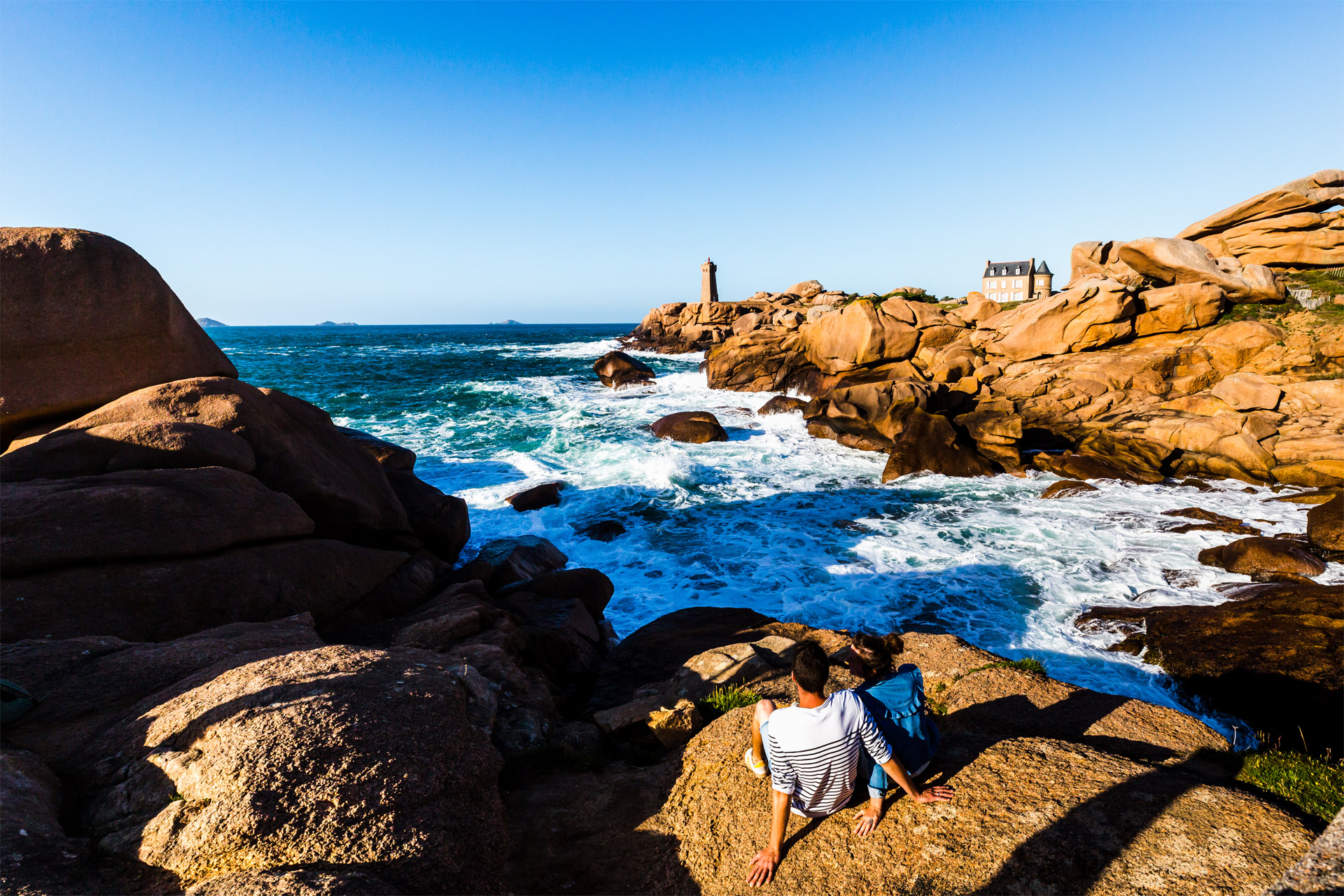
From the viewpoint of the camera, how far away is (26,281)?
9.46 m

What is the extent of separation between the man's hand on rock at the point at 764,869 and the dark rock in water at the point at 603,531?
42.0 feet

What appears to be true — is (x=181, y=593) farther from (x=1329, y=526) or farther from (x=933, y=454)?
(x=1329, y=526)

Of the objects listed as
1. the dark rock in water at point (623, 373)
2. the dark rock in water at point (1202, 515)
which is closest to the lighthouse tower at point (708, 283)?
the dark rock in water at point (623, 373)

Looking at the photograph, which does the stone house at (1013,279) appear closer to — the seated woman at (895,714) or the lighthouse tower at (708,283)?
the lighthouse tower at (708,283)

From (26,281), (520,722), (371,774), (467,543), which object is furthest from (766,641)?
(26,281)

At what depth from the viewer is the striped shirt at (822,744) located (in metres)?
4.05

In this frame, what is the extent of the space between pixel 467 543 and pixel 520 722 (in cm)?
990

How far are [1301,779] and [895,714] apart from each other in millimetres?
3268

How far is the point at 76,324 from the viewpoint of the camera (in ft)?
32.1

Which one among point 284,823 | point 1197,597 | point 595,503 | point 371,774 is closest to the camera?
point 284,823

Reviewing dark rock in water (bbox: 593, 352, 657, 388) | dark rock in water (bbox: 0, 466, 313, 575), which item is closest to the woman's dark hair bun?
dark rock in water (bbox: 0, 466, 313, 575)

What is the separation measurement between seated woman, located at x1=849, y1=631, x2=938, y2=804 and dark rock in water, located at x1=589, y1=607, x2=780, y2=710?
13.2 feet

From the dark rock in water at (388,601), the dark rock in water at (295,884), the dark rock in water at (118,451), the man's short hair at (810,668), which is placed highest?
the dark rock in water at (118,451)

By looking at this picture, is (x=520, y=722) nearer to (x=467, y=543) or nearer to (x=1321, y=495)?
(x=467, y=543)
